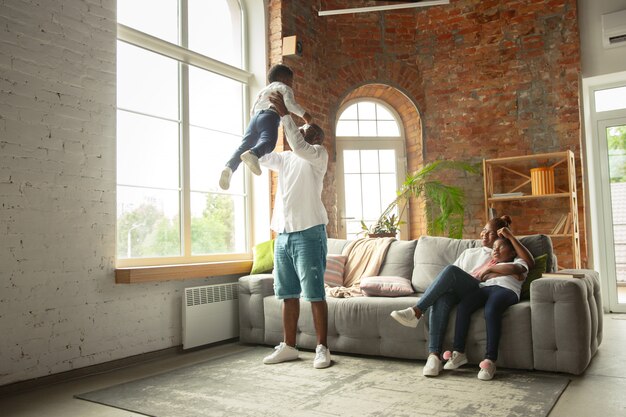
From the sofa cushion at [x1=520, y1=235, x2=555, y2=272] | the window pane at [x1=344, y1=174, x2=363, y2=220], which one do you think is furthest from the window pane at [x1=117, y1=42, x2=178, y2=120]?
the sofa cushion at [x1=520, y1=235, x2=555, y2=272]

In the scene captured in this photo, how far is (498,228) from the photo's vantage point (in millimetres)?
3607

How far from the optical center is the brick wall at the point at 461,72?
18.9 ft

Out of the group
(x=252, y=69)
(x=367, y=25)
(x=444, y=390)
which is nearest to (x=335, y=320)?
(x=444, y=390)

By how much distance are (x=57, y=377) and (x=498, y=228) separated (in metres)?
2.97

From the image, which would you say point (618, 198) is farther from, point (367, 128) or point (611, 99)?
point (367, 128)

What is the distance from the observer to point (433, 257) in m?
4.09

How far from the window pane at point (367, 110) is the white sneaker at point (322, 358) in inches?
141

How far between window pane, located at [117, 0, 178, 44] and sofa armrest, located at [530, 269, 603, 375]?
3488 mm

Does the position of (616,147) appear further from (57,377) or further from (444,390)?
(57,377)

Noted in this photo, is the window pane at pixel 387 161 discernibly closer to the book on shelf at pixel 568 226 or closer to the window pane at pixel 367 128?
the window pane at pixel 367 128

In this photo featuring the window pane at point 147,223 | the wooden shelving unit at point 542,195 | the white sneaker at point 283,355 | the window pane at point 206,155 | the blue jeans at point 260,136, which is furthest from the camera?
the wooden shelving unit at point 542,195

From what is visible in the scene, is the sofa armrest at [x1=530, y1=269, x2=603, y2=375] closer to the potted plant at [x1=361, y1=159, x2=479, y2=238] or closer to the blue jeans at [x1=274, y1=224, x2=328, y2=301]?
the blue jeans at [x1=274, y1=224, x2=328, y2=301]

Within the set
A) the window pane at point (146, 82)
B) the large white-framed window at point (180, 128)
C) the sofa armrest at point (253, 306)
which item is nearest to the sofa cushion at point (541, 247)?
the sofa armrest at point (253, 306)

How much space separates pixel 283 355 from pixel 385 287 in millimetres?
873
